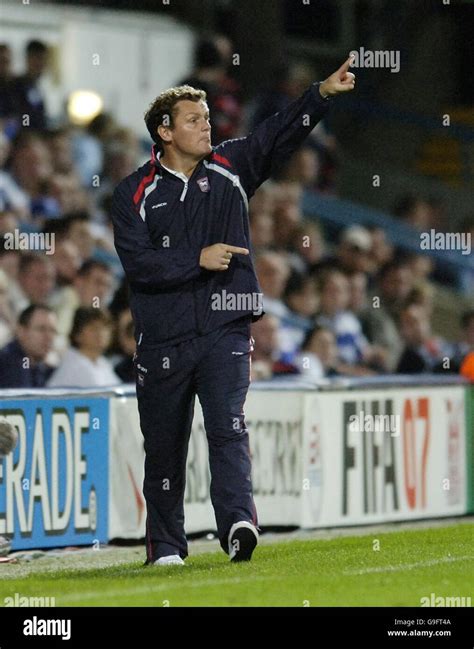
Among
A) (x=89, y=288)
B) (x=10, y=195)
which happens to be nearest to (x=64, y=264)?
(x=89, y=288)

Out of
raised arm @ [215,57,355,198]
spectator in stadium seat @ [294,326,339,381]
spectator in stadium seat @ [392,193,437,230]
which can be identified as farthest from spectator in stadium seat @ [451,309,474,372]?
raised arm @ [215,57,355,198]

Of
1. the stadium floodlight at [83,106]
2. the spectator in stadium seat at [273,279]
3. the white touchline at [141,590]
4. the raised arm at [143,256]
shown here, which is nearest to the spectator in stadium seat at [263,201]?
the spectator in stadium seat at [273,279]

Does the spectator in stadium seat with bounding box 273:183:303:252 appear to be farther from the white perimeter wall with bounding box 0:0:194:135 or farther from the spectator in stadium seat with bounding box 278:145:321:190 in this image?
the white perimeter wall with bounding box 0:0:194:135

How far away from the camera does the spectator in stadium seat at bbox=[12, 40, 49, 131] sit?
15.2 meters

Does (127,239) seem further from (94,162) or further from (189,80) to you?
(189,80)

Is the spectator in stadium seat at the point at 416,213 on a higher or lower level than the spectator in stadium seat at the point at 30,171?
lower

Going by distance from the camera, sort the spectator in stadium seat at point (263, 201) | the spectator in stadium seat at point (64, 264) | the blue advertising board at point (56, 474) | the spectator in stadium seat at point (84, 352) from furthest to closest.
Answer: the spectator in stadium seat at point (263, 201) → the spectator in stadium seat at point (64, 264) → the spectator in stadium seat at point (84, 352) → the blue advertising board at point (56, 474)

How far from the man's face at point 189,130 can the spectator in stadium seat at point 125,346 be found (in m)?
3.80

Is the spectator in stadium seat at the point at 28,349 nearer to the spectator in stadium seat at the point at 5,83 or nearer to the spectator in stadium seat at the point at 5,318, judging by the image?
the spectator in stadium seat at the point at 5,318

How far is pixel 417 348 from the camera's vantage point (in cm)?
1571

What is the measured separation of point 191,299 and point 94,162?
782cm

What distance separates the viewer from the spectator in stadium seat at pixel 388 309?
16.2 meters

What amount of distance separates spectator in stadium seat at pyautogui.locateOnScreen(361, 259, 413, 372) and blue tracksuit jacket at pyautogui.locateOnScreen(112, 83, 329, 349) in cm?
745
